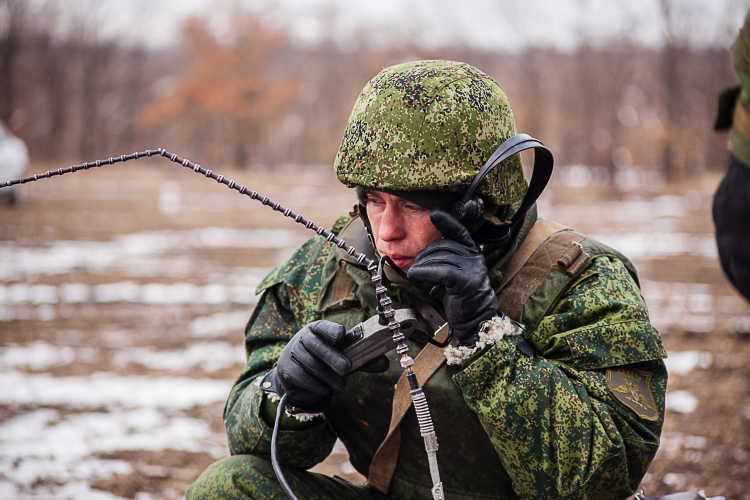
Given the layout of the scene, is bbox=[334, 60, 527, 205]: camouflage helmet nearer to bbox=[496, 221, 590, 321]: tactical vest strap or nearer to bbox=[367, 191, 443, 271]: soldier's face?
bbox=[367, 191, 443, 271]: soldier's face

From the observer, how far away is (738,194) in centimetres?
155

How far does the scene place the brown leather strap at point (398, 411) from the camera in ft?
6.20

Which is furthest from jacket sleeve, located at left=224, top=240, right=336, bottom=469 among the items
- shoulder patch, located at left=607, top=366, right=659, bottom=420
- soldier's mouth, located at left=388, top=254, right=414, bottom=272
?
shoulder patch, located at left=607, top=366, right=659, bottom=420

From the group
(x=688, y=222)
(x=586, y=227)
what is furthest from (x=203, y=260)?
(x=688, y=222)

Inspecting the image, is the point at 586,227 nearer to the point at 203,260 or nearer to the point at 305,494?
the point at 203,260

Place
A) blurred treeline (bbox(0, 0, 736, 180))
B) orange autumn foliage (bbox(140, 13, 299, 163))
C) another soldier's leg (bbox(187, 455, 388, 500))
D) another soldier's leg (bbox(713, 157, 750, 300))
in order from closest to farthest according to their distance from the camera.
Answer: another soldier's leg (bbox(713, 157, 750, 300)), another soldier's leg (bbox(187, 455, 388, 500)), blurred treeline (bbox(0, 0, 736, 180)), orange autumn foliage (bbox(140, 13, 299, 163))

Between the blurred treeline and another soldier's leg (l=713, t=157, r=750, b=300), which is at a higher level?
another soldier's leg (l=713, t=157, r=750, b=300)

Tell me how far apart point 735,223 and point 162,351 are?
5044mm

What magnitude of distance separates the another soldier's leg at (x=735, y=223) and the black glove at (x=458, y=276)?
1.89 ft

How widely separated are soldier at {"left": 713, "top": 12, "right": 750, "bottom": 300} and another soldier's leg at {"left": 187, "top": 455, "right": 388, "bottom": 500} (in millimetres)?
1339

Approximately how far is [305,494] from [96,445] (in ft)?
7.75

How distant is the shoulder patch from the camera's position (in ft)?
5.70

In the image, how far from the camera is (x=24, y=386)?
15.5 ft

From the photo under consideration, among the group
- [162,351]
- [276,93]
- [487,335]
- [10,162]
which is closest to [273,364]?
[487,335]
